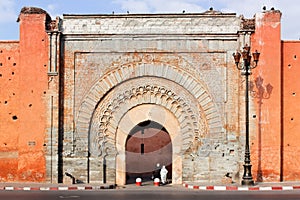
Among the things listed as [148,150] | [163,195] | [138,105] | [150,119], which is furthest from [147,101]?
[148,150]

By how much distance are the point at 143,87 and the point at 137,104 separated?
53cm

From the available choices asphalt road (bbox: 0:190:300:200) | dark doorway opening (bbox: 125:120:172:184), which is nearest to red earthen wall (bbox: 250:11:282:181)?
asphalt road (bbox: 0:190:300:200)

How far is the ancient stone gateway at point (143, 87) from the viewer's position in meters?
15.6

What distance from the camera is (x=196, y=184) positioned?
48.4 feet

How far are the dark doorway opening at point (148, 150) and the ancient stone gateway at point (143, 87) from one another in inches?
192

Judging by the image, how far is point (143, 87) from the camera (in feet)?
51.9

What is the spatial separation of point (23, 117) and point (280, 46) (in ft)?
25.4

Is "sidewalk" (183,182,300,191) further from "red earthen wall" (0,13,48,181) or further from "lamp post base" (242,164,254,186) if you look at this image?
"red earthen wall" (0,13,48,181)

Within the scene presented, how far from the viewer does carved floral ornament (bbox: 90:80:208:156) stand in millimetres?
15664

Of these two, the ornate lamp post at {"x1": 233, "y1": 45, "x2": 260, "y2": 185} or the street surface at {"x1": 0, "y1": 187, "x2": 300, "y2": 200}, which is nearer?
the street surface at {"x1": 0, "y1": 187, "x2": 300, "y2": 200}

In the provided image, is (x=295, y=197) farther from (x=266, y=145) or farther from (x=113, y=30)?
(x=113, y=30)

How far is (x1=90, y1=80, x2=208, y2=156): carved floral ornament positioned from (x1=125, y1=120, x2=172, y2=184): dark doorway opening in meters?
4.82

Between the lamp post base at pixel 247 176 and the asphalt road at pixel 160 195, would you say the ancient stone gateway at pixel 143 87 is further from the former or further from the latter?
the asphalt road at pixel 160 195

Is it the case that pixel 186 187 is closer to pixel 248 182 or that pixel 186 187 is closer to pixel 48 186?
pixel 248 182
